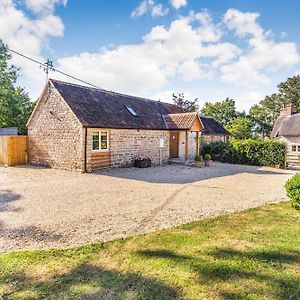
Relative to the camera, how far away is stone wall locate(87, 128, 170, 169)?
52.5ft

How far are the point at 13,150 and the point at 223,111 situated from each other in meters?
39.2

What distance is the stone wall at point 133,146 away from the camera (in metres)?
16.0

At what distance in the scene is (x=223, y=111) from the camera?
4812cm

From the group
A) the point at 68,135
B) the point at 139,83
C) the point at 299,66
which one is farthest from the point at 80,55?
the point at 299,66

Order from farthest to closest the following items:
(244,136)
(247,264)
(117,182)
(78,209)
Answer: (244,136) < (117,182) < (78,209) < (247,264)

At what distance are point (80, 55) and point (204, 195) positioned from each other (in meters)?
14.8

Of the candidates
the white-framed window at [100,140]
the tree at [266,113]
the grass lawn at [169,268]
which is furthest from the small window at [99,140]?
the tree at [266,113]

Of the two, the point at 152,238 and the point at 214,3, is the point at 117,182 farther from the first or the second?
the point at 214,3

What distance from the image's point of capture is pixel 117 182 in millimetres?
11766

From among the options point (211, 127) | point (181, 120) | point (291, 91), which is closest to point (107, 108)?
point (181, 120)

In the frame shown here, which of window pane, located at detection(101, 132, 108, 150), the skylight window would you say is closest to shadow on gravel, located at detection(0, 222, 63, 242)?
window pane, located at detection(101, 132, 108, 150)

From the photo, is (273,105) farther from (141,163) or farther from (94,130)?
(94,130)

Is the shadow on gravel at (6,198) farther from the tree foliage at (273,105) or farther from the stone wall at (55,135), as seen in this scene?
the tree foliage at (273,105)

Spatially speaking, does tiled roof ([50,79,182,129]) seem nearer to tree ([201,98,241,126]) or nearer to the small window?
the small window
